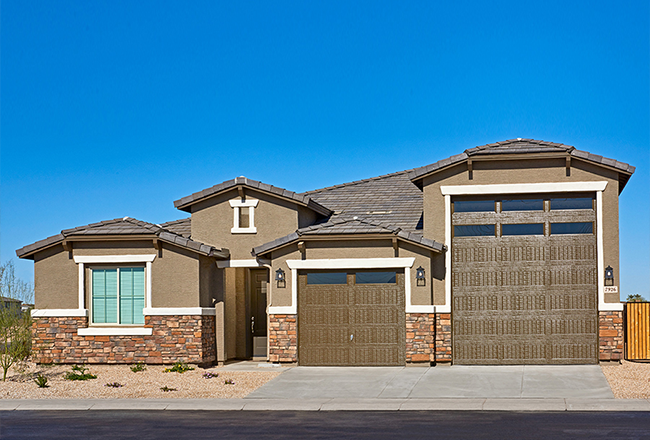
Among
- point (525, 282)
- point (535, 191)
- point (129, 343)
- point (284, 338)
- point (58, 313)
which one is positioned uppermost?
point (535, 191)

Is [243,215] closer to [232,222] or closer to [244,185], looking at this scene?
[232,222]

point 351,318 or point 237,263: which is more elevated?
point 237,263

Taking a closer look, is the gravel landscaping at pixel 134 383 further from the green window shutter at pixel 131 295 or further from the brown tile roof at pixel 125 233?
the brown tile roof at pixel 125 233

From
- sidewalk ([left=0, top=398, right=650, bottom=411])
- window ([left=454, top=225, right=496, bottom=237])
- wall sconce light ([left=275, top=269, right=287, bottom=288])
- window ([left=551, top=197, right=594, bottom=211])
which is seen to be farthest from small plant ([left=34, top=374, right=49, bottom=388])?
window ([left=551, top=197, right=594, bottom=211])

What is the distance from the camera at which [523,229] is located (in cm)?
1842

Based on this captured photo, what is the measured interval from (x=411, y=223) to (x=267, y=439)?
35.9 ft

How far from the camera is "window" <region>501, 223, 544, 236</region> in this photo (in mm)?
18375

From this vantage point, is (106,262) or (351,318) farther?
(106,262)

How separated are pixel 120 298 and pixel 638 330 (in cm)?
1316

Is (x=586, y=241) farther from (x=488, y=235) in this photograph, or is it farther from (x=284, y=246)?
(x=284, y=246)

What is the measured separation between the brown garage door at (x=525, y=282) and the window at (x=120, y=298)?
321 inches

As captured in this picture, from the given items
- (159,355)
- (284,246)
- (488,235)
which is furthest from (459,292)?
(159,355)

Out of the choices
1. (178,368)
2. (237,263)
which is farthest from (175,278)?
(178,368)

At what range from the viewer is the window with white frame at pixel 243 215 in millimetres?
20578
